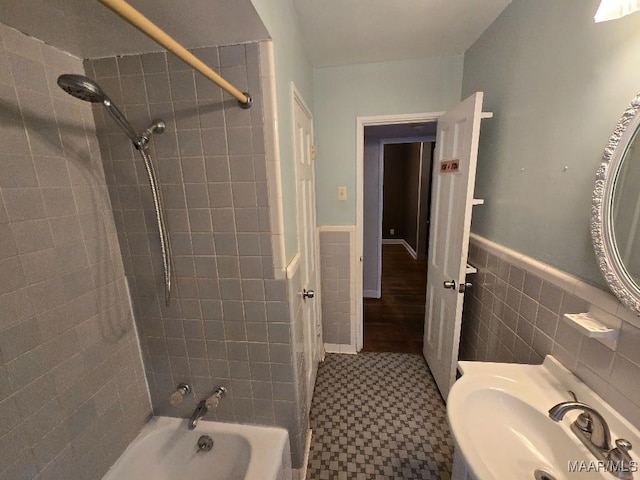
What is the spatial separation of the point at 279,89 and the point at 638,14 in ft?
3.48

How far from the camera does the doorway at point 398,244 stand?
2539 mm

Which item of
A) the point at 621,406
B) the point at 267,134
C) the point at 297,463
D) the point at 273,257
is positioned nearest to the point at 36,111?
the point at 267,134

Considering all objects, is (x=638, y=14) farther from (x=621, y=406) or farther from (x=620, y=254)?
(x=621, y=406)

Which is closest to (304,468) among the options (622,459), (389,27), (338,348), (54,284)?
(338,348)

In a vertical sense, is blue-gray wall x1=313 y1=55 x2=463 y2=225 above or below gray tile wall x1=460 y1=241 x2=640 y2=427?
above

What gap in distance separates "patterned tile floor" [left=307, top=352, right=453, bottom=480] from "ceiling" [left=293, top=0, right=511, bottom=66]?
2236 millimetres

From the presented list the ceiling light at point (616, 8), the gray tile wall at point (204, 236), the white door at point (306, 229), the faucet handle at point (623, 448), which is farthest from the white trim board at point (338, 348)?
the ceiling light at point (616, 8)

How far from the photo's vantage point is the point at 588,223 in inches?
33.9

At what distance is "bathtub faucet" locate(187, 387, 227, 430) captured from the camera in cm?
115

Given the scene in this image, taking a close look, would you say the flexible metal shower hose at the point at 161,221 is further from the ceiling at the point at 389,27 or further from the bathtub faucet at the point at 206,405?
the ceiling at the point at 389,27

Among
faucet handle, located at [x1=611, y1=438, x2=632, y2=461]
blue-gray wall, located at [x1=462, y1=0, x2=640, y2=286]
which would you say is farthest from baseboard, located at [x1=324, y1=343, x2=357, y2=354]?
faucet handle, located at [x1=611, y1=438, x2=632, y2=461]

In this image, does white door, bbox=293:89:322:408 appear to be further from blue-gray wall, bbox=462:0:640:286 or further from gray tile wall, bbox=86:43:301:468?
blue-gray wall, bbox=462:0:640:286

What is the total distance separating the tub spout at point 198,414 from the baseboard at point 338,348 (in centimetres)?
122

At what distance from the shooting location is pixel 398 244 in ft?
19.9
